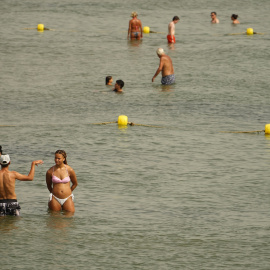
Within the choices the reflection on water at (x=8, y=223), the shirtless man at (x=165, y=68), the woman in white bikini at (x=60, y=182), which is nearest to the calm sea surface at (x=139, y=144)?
the reflection on water at (x=8, y=223)

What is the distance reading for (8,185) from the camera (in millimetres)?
18125

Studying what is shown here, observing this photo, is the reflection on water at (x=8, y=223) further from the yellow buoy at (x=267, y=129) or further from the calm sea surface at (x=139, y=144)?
the yellow buoy at (x=267, y=129)

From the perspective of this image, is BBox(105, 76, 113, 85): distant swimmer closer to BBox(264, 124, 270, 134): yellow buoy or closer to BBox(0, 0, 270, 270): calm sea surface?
BBox(0, 0, 270, 270): calm sea surface

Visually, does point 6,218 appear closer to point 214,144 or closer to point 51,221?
point 51,221

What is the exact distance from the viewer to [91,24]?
51594 mm

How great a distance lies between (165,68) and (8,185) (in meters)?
17.8

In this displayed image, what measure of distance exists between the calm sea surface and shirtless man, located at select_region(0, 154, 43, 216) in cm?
35

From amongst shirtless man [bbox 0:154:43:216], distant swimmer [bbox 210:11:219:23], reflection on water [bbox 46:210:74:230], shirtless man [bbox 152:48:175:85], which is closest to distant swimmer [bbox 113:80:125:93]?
shirtless man [bbox 152:48:175:85]

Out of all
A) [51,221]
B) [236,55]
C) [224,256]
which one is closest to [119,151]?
[51,221]

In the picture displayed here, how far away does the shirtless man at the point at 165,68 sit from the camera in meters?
34.5

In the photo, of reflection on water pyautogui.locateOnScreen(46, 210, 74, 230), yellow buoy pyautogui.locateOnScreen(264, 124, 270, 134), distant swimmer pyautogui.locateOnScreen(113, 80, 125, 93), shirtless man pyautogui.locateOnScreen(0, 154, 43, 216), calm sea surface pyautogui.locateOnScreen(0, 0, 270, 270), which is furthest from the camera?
distant swimmer pyautogui.locateOnScreen(113, 80, 125, 93)

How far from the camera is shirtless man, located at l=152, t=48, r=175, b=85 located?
113 feet

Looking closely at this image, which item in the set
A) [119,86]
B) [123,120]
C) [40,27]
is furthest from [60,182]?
[40,27]

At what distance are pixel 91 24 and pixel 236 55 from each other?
1228 cm
